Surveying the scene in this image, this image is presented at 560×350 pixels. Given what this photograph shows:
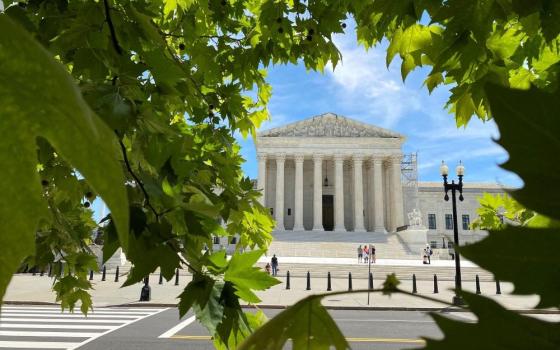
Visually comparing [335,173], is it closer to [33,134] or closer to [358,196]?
[358,196]

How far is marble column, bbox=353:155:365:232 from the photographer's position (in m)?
45.7

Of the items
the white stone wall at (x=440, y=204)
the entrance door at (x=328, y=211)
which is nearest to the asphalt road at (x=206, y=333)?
the entrance door at (x=328, y=211)

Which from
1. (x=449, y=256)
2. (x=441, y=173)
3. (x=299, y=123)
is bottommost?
(x=449, y=256)

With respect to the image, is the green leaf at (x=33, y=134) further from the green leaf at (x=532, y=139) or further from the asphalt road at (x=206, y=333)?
the asphalt road at (x=206, y=333)

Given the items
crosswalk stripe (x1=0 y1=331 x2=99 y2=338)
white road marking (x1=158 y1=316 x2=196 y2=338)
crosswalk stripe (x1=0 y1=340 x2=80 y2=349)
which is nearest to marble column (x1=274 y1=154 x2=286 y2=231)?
white road marking (x1=158 y1=316 x2=196 y2=338)

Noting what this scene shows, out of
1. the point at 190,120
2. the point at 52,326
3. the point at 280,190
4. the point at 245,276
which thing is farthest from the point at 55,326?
the point at 280,190

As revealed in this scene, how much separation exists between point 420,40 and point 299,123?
4625cm

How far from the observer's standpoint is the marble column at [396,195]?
46094 mm

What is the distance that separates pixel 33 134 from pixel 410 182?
182 ft

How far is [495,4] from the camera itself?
1.82 m

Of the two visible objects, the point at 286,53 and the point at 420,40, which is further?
the point at 286,53

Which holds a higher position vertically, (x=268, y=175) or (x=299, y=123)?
(x=299, y=123)

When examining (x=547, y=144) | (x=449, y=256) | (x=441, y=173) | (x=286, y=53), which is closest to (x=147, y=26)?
(x=547, y=144)

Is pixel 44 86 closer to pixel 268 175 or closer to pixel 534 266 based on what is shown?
pixel 534 266
